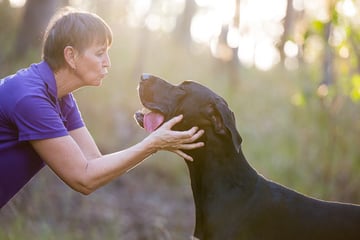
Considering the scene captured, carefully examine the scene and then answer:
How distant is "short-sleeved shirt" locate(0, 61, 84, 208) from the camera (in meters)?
3.85

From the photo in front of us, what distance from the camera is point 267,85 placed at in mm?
16594

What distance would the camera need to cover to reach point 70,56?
4098 mm

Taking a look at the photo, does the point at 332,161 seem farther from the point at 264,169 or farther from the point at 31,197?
the point at 31,197

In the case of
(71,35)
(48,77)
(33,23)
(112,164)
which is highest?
(71,35)

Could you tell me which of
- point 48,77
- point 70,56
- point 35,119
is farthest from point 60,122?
point 70,56

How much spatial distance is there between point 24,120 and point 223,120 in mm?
1219

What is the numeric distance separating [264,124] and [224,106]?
896 cm

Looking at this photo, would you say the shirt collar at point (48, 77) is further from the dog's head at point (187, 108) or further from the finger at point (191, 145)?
the finger at point (191, 145)

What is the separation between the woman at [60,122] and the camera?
388 centimetres

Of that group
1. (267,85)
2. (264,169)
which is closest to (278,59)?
(267,85)

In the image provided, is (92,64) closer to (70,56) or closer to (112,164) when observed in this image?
(70,56)

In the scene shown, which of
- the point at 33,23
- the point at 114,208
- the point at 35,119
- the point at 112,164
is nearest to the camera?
the point at 35,119

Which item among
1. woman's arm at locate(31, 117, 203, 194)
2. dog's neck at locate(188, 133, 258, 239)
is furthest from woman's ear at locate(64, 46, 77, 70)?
dog's neck at locate(188, 133, 258, 239)

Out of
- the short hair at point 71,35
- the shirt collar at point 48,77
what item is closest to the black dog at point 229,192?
the short hair at point 71,35
